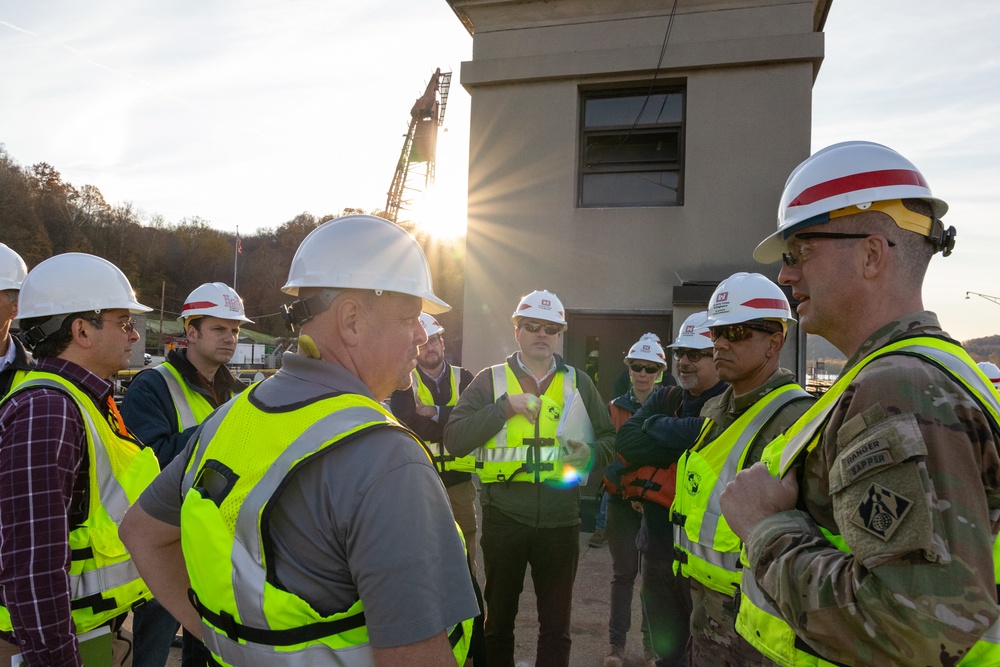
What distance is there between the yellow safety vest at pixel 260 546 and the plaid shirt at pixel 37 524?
90 cm

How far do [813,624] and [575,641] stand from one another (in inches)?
147

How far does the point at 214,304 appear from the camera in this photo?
4336mm

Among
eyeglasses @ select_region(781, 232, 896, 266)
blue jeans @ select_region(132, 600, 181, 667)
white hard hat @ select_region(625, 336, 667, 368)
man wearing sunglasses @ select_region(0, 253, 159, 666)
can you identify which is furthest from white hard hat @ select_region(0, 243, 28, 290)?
white hard hat @ select_region(625, 336, 667, 368)

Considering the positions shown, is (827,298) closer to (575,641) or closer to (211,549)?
(211,549)

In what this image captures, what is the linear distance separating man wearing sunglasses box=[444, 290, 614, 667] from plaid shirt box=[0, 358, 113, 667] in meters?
2.40

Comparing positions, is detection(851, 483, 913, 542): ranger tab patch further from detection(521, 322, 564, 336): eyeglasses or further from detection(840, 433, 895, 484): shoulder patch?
detection(521, 322, 564, 336): eyeglasses

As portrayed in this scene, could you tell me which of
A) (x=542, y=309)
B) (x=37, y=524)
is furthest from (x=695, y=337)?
(x=37, y=524)

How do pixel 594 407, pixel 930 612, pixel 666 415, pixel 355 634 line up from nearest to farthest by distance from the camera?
pixel 930 612 < pixel 355 634 < pixel 666 415 < pixel 594 407

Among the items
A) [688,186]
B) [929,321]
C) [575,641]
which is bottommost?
[575,641]

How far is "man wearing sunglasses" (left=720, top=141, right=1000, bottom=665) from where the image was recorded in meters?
1.21

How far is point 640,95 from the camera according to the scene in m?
8.16

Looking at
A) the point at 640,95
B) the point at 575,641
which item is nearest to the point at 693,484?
the point at 575,641

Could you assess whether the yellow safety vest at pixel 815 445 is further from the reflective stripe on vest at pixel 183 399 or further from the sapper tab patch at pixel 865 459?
the reflective stripe on vest at pixel 183 399

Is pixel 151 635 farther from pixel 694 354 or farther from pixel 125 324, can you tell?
pixel 694 354
